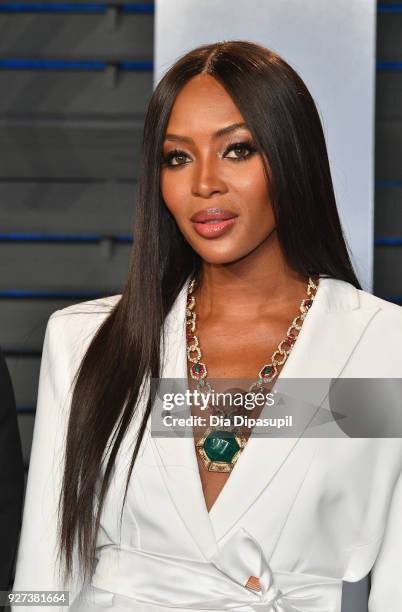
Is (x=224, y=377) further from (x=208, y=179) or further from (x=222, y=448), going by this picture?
(x=208, y=179)

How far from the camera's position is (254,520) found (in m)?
2.11

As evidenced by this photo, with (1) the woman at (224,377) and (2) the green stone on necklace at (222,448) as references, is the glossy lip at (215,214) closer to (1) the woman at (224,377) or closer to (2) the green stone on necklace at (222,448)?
(1) the woman at (224,377)

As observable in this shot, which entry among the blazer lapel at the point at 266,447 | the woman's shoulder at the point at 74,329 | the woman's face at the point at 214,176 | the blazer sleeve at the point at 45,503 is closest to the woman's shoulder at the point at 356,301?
the blazer lapel at the point at 266,447

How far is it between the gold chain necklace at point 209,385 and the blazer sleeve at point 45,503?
0.26 meters

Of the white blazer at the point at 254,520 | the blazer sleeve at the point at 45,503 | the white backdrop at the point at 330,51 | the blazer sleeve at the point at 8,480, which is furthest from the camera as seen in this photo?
the white backdrop at the point at 330,51

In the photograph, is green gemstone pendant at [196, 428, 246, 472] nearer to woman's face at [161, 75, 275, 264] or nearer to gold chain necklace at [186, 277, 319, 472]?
gold chain necklace at [186, 277, 319, 472]

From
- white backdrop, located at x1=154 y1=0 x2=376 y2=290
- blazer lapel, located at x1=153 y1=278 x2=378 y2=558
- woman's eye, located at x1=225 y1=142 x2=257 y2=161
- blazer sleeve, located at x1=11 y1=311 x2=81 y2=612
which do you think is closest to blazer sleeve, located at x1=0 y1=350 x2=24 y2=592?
blazer sleeve, located at x1=11 y1=311 x2=81 y2=612

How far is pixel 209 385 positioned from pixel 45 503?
386mm

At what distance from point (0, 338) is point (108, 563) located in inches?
78.0

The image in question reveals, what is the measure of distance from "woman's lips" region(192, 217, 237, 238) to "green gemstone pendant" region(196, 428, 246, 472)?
0.38 m

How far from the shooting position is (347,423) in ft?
7.16

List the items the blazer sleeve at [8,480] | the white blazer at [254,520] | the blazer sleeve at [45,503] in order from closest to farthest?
the white blazer at [254,520]
the blazer sleeve at [45,503]
the blazer sleeve at [8,480]

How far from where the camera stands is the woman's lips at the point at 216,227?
2.17 meters

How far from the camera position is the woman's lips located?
217cm
